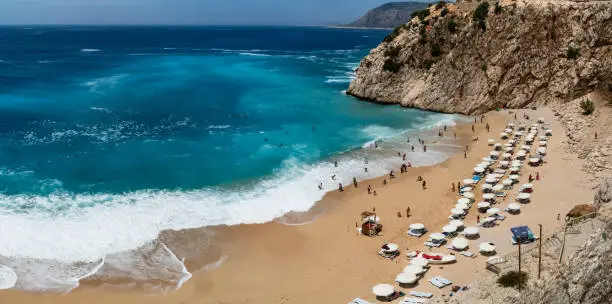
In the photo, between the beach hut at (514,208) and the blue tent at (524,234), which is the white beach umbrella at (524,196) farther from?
the blue tent at (524,234)

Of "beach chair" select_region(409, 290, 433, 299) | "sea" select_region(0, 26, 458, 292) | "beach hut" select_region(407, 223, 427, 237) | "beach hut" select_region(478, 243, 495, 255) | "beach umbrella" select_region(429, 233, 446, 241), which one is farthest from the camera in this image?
"beach hut" select_region(407, 223, 427, 237)

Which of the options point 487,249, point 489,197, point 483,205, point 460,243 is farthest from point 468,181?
point 487,249

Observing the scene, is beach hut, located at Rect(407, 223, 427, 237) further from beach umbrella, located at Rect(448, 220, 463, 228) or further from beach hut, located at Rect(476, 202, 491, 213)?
beach hut, located at Rect(476, 202, 491, 213)

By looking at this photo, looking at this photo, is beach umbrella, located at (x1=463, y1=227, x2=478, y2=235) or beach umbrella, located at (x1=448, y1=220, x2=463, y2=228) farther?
beach umbrella, located at (x1=448, y1=220, x2=463, y2=228)

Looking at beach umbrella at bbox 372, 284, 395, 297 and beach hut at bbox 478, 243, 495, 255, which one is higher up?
beach hut at bbox 478, 243, 495, 255

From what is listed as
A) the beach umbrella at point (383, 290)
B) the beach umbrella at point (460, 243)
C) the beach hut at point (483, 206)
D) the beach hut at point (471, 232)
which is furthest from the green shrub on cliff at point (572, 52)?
the beach umbrella at point (383, 290)

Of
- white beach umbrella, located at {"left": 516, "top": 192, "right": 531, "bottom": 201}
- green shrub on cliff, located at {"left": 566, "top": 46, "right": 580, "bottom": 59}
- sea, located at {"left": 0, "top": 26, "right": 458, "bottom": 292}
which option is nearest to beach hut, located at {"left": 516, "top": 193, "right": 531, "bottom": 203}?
white beach umbrella, located at {"left": 516, "top": 192, "right": 531, "bottom": 201}

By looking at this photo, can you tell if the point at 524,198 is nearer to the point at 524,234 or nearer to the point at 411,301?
the point at 524,234
